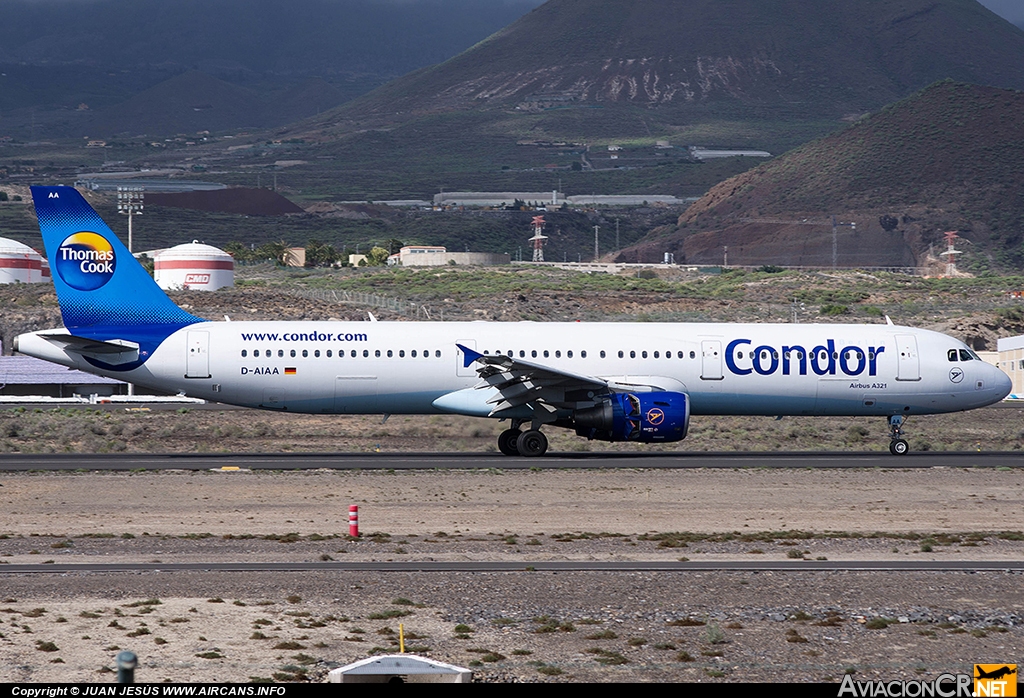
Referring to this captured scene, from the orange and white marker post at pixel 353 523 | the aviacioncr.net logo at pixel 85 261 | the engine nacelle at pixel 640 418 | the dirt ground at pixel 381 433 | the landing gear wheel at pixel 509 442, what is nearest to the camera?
the orange and white marker post at pixel 353 523

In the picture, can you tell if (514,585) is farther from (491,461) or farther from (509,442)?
(509,442)

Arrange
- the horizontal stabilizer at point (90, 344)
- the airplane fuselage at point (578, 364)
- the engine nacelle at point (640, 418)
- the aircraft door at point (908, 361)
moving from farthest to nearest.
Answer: the aircraft door at point (908, 361) < the airplane fuselage at point (578, 364) < the horizontal stabilizer at point (90, 344) < the engine nacelle at point (640, 418)

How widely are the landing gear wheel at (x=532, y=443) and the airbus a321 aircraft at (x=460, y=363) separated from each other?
0.12 feet

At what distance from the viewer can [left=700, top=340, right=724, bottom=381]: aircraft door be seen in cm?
3388

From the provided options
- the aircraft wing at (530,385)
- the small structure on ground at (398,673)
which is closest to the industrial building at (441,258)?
the aircraft wing at (530,385)

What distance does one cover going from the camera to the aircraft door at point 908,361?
1372 inches

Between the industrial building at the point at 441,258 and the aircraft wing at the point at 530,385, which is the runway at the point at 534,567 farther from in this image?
the industrial building at the point at 441,258

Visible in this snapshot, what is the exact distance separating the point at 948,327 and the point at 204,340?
5140cm

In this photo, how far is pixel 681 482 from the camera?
28.3m

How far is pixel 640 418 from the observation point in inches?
1253

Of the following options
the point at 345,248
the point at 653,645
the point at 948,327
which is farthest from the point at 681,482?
the point at 345,248

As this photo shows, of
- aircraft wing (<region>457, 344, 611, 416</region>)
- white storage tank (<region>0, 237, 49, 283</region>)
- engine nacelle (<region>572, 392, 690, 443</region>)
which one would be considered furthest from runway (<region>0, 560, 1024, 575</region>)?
white storage tank (<region>0, 237, 49, 283</region>)

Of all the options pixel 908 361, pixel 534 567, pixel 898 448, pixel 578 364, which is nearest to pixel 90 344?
pixel 578 364

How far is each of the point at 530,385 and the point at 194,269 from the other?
189 ft
